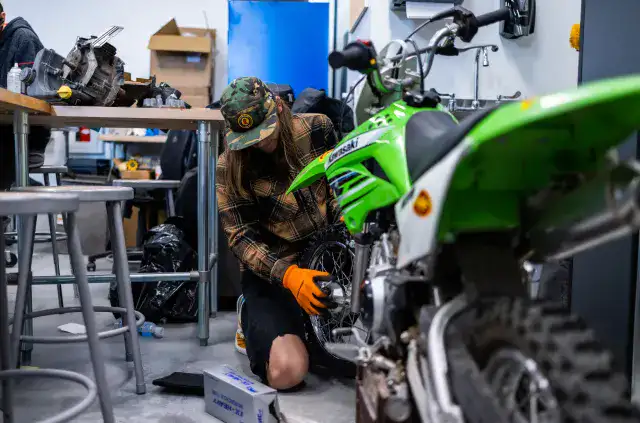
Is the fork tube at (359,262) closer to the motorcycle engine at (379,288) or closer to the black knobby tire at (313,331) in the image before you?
the motorcycle engine at (379,288)

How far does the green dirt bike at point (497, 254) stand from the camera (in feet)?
2.09

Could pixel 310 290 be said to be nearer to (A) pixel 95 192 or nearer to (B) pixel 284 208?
(B) pixel 284 208

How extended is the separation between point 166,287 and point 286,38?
2.57 metres

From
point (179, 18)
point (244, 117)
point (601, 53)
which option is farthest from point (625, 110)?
point (179, 18)

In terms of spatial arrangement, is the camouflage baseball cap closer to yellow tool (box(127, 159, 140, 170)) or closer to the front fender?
the front fender

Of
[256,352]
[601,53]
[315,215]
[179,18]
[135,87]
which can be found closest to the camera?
[601,53]

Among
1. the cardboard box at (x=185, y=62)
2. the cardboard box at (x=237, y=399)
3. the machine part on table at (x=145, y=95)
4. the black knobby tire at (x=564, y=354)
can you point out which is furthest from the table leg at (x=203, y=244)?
the cardboard box at (x=185, y=62)

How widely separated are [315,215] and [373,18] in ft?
3.84

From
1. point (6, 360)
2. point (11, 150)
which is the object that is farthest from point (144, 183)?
point (6, 360)

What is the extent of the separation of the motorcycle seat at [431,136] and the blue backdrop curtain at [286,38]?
3.43 meters

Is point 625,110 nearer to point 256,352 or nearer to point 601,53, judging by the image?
point 601,53

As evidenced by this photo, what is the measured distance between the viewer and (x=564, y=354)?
2.11 ft

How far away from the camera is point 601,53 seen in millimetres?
1281

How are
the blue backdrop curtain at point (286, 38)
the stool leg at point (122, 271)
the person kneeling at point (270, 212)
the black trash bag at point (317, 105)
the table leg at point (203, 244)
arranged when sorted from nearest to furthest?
the stool leg at point (122, 271)
the person kneeling at point (270, 212)
the table leg at point (203, 244)
the black trash bag at point (317, 105)
the blue backdrop curtain at point (286, 38)
